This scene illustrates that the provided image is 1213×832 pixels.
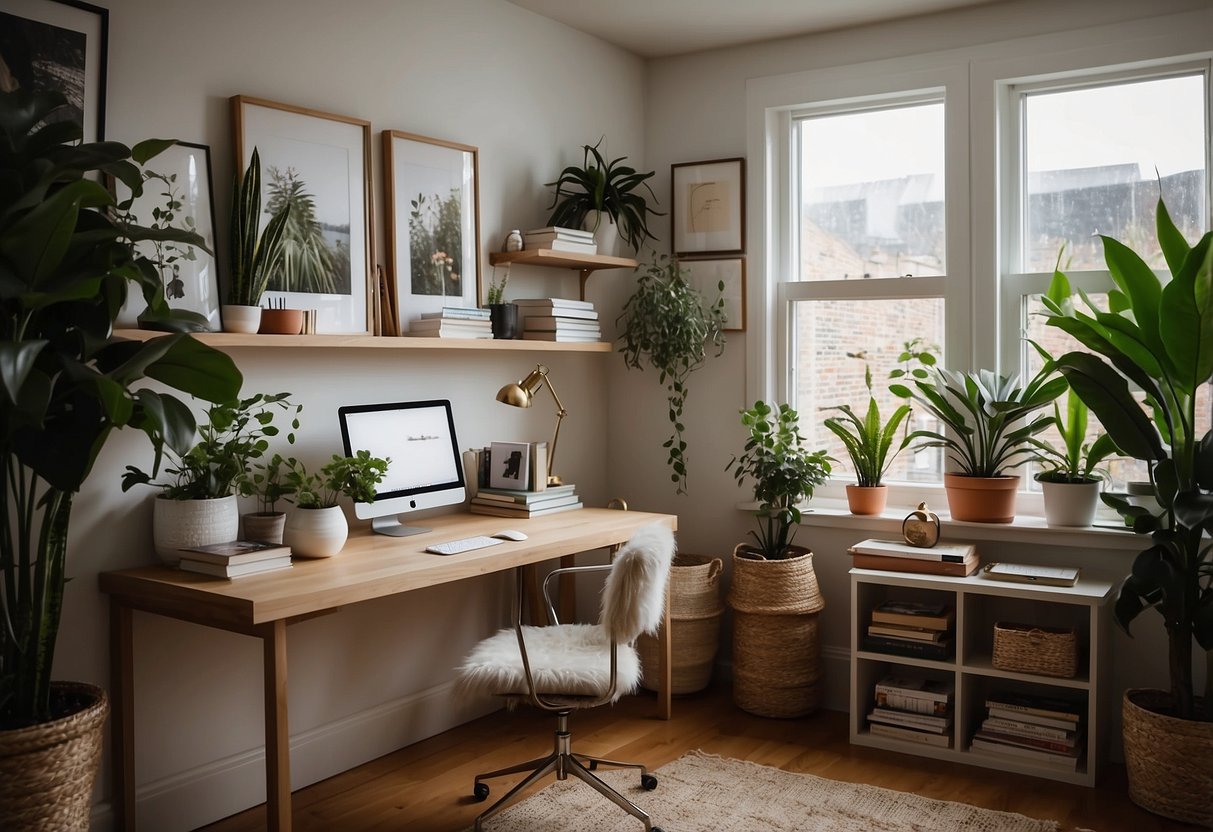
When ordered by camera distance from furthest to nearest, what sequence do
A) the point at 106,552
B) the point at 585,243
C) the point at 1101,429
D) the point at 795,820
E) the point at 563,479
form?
the point at 563,479 → the point at 585,243 → the point at 1101,429 → the point at 795,820 → the point at 106,552

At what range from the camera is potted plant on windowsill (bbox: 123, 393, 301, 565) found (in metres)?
2.73

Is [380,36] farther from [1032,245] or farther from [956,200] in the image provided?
[1032,245]

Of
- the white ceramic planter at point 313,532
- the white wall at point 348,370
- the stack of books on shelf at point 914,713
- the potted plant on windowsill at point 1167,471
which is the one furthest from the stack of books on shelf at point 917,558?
the white ceramic planter at point 313,532

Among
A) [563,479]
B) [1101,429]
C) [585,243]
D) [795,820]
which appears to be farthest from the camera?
[563,479]

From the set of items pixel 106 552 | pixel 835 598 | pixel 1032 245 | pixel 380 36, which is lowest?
pixel 835 598

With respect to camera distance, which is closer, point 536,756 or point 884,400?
point 536,756

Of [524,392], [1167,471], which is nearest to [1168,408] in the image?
[1167,471]

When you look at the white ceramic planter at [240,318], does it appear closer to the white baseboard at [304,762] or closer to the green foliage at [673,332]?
the white baseboard at [304,762]

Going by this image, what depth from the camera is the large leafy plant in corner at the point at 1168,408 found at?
2943 mm

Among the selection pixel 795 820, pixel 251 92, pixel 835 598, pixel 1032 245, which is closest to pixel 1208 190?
pixel 1032 245

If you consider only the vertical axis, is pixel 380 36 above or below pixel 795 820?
above

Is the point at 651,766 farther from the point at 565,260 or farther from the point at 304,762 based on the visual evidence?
the point at 565,260

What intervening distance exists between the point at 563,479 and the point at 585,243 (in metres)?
0.99

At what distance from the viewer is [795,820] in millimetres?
2982
